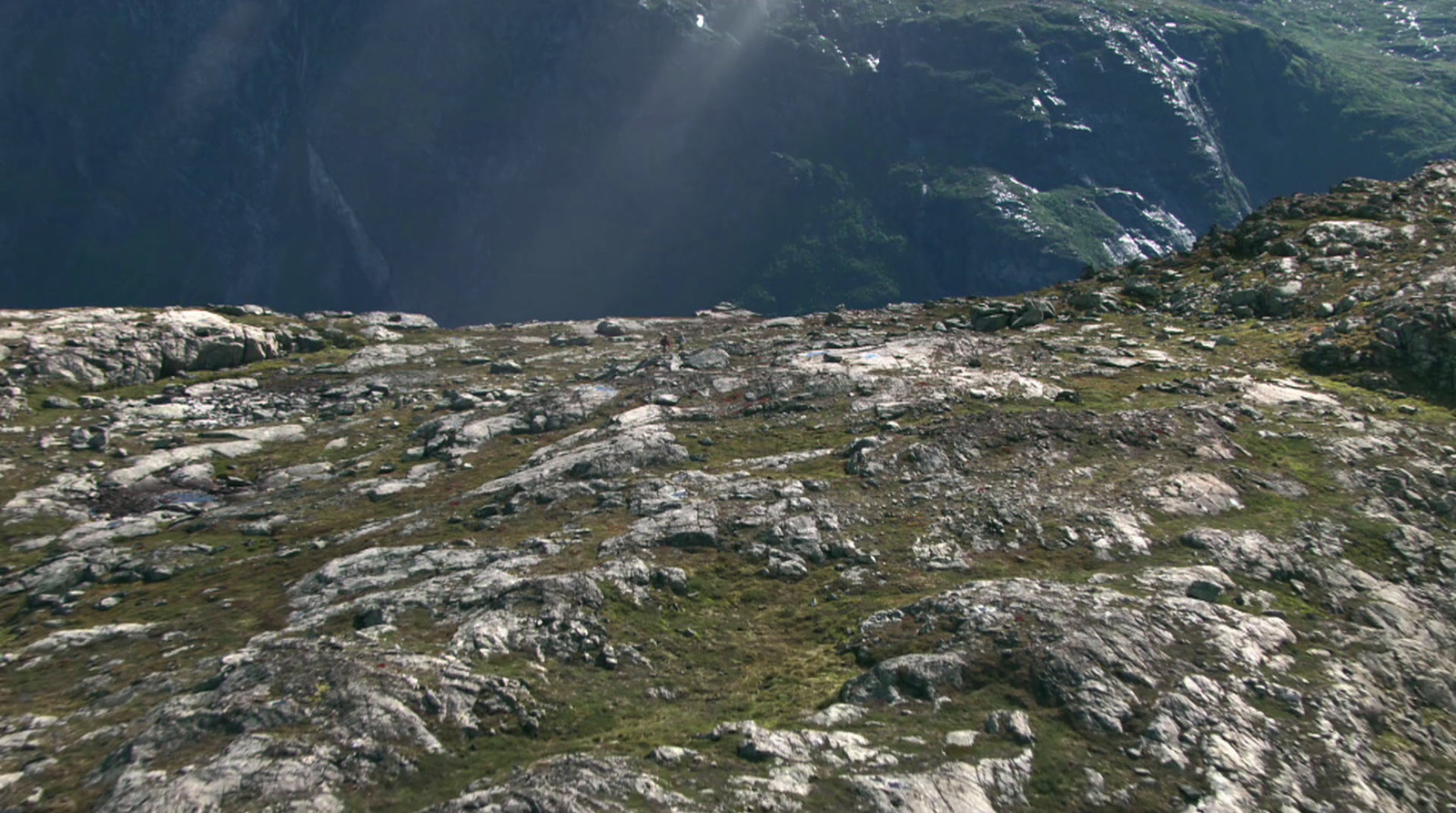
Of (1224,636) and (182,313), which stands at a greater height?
(1224,636)

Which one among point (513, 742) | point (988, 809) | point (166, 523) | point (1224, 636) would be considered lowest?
point (166, 523)

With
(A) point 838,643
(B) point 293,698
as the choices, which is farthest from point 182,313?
(A) point 838,643

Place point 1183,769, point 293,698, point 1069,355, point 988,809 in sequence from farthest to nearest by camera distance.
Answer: point 1069,355
point 293,698
point 1183,769
point 988,809

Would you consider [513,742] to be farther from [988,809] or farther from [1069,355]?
[1069,355]

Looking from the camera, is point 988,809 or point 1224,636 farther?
point 1224,636

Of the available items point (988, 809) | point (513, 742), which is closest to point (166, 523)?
point (513, 742)

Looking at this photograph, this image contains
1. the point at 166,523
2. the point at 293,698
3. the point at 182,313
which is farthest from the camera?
the point at 182,313
